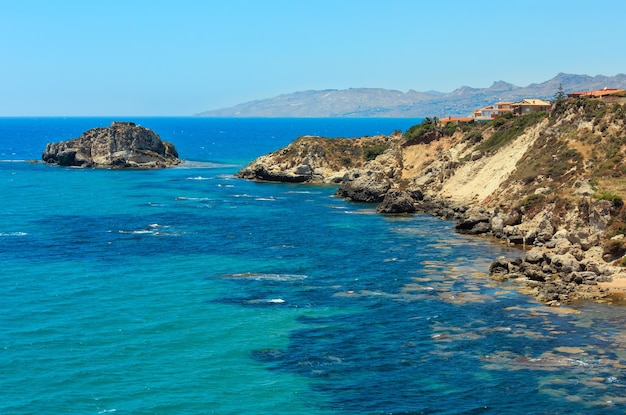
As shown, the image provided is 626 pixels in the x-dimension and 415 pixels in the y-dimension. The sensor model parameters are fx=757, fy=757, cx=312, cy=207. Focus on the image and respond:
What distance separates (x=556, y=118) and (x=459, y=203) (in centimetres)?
2041

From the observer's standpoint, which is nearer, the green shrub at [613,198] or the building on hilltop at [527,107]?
the green shrub at [613,198]

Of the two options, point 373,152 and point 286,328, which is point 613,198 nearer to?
point 286,328

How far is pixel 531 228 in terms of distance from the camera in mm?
87625

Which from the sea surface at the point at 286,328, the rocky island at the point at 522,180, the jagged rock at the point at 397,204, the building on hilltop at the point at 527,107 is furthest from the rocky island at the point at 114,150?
the jagged rock at the point at 397,204

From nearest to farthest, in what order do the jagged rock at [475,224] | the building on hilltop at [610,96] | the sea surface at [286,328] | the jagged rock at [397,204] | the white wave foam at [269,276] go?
1. the sea surface at [286,328]
2. the white wave foam at [269,276]
3. the jagged rock at [475,224]
4. the jagged rock at [397,204]
5. the building on hilltop at [610,96]

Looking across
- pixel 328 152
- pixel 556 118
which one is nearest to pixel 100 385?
pixel 556 118

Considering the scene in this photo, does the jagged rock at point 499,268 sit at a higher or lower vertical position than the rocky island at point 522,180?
lower

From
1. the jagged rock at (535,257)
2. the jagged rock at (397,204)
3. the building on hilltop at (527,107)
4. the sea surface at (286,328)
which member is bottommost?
the sea surface at (286,328)

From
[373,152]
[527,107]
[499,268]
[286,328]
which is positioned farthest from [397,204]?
[286,328]

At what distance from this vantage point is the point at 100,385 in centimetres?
4434

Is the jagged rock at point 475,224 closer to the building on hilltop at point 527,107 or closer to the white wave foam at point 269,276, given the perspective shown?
the white wave foam at point 269,276

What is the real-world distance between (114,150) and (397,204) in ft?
337

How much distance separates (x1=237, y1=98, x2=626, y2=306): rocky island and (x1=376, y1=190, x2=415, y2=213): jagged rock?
16cm

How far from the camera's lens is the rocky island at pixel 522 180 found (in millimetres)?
70375
